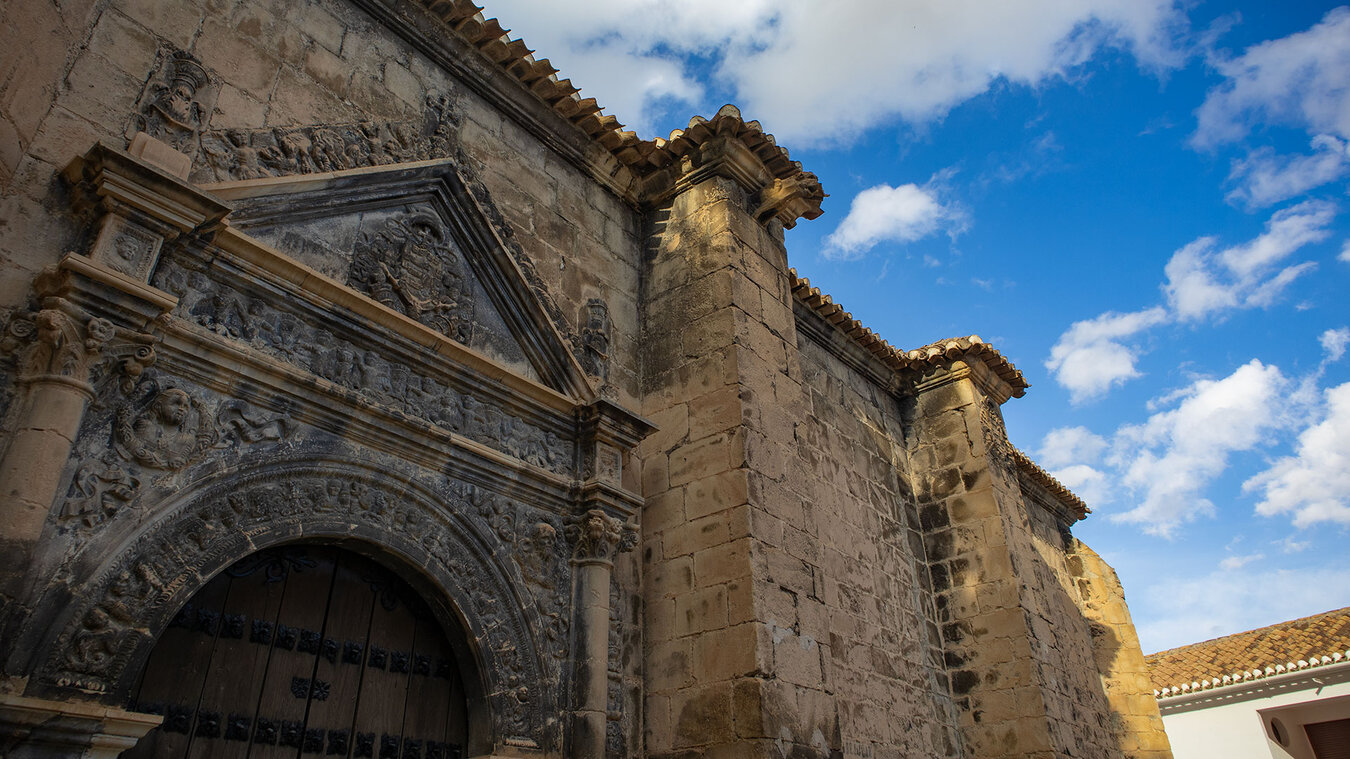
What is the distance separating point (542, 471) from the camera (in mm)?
4137

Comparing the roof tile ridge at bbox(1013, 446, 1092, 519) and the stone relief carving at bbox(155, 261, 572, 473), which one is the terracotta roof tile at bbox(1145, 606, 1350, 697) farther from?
the stone relief carving at bbox(155, 261, 572, 473)

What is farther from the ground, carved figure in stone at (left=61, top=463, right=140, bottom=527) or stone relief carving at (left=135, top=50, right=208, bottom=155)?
stone relief carving at (left=135, top=50, right=208, bottom=155)

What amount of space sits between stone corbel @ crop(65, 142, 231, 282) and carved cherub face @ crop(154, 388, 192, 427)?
1.29ft

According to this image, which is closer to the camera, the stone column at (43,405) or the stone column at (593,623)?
the stone column at (43,405)

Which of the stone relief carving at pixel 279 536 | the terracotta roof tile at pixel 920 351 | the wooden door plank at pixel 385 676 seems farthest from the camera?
the terracotta roof tile at pixel 920 351

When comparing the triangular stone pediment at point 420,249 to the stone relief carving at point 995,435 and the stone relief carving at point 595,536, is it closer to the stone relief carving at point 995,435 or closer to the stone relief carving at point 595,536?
the stone relief carving at point 595,536

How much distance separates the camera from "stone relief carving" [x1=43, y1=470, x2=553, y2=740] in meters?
2.51

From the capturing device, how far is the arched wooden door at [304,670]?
2.90 m

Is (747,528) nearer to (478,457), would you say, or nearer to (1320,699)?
(478,457)

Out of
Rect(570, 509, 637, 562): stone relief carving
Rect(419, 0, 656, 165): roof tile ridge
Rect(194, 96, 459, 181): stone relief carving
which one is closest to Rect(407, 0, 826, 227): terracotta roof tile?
Rect(419, 0, 656, 165): roof tile ridge

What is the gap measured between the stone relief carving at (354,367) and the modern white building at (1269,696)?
15219mm

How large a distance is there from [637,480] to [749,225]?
6.21 feet

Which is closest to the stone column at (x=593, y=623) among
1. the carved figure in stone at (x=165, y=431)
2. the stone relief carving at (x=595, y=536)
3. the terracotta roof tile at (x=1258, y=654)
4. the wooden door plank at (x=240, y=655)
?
the stone relief carving at (x=595, y=536)

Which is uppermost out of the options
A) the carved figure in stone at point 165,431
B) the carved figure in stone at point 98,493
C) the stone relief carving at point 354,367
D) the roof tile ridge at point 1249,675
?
the roof tile ridge at point 1249,675
